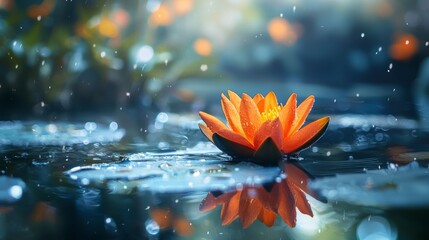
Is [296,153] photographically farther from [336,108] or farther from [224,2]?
[224,2]

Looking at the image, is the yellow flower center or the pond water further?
the yellow flower center

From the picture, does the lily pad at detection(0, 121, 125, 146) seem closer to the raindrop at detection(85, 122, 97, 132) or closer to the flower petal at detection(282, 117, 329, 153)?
the raindrop at detection(85, 122, 97, 132)

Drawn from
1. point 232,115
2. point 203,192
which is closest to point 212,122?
point 232,115

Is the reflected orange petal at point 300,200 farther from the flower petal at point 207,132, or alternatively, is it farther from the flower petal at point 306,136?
the flower petal at point 207,132

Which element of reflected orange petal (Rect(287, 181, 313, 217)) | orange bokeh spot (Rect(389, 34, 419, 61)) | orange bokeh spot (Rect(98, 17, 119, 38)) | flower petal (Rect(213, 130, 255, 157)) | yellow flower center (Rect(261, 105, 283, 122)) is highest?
orange bokeh spot (Rect(389, 34, 419, 61))

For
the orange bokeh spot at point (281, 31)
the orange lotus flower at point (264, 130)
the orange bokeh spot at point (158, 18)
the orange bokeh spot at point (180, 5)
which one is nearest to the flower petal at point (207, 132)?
the orange lotus flower at point (264, 130)

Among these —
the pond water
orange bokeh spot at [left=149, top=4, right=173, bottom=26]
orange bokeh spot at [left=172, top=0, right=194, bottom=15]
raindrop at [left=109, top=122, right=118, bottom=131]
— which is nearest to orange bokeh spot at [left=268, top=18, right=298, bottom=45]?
orange bokeh spot at [left=172, top=0, right=194, bottom=15]

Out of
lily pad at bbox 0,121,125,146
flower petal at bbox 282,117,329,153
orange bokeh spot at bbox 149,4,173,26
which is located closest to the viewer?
flower petal at bbox 282,117,329,153

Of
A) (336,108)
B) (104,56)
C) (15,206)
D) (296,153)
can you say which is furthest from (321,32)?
(15,206)
